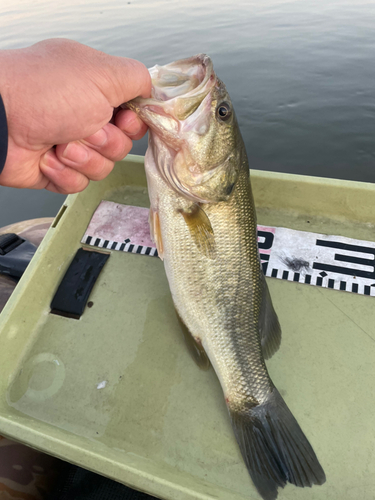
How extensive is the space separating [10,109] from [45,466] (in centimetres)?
175

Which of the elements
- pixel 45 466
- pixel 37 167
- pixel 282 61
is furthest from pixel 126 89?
pixel 282 61

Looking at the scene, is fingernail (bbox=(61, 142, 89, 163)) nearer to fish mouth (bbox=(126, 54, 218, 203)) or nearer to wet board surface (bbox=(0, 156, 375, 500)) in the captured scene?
fish mouth (bbox=(126, 54, 218, 203))

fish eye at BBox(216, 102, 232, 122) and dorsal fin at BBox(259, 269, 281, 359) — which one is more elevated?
fish eye at BBox(216, 102, 232, 122)

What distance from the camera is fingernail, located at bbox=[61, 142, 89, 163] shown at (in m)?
1.44

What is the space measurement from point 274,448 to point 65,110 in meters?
1.66

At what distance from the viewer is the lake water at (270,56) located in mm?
4555

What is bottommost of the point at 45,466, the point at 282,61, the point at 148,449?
the point at 45,466

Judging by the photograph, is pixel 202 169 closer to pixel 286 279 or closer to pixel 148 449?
pixel 286 279

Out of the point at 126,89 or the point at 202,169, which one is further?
the point at 202,169

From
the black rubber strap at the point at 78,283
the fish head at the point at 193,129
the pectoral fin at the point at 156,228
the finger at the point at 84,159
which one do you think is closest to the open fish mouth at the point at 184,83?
the fish head at the point at 193,129

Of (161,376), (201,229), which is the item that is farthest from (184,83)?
(161,376)

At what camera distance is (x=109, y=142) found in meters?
1.48

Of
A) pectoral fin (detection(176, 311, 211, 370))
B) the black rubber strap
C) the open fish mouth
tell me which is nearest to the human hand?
the open fish mouth

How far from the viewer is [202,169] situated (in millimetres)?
1584
